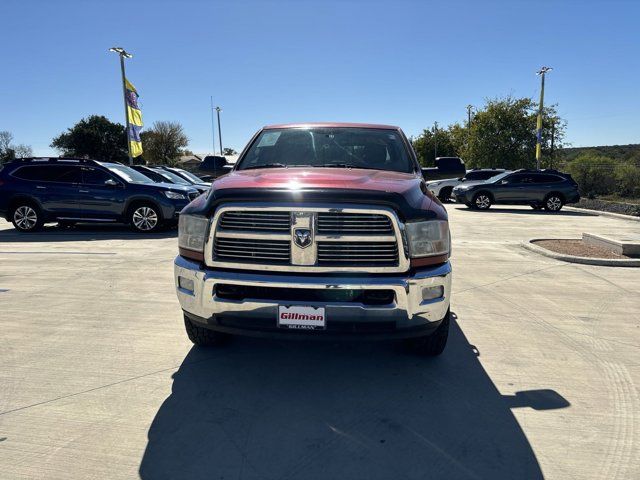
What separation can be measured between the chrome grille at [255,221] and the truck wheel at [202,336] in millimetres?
1068

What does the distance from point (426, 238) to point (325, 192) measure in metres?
0.74

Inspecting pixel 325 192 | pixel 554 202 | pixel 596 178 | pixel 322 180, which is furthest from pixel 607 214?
pixel 325 192

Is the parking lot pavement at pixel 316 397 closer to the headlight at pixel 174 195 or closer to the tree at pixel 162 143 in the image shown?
the headlight at pixel 174 195

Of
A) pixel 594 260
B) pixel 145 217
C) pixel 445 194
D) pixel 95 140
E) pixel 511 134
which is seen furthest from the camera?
pixel 95 140

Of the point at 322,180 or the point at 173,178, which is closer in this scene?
the point at 322,180

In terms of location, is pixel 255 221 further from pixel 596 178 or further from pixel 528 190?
pixel 596 178

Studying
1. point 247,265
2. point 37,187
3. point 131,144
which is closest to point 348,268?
point 247,265

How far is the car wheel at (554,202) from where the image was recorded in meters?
17.4

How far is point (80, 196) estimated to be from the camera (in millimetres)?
10883

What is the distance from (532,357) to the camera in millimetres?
3742

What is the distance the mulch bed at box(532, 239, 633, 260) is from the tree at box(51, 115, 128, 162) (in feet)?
205

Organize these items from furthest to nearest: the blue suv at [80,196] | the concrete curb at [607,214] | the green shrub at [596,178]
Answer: the green shrub at [596,178]
the concrete curb at [607,214]
the blue suv at [80,196]

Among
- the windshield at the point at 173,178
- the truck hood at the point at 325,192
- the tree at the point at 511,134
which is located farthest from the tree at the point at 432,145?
the truck hood at the point at 325,192

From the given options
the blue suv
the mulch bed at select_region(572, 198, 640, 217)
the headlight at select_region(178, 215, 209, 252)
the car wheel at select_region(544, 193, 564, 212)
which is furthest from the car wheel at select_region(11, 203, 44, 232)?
the mulch bed at select_region(572, 198, 640, 217)
